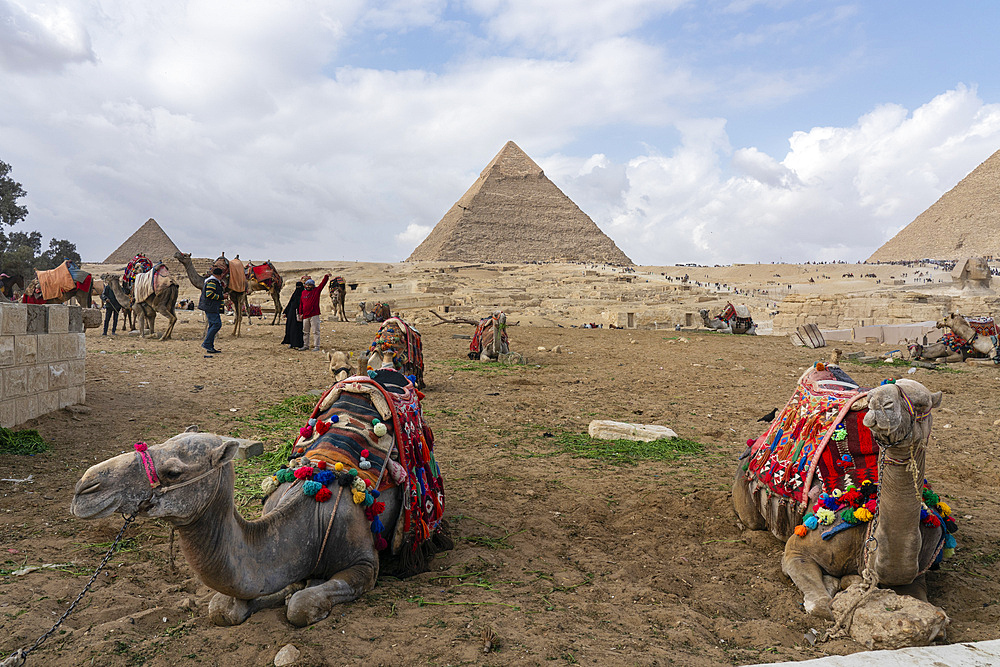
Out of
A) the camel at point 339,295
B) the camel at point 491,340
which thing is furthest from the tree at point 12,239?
the camel at point 491,340

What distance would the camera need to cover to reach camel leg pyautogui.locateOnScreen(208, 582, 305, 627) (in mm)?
2609

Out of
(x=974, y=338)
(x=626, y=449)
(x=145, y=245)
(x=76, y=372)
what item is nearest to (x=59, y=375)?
(x=76, y=372)

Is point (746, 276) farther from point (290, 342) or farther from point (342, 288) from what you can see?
point (290, 342)

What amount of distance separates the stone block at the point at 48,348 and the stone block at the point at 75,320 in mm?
316

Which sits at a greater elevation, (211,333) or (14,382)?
(211,333)

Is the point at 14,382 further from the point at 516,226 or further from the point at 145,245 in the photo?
the point at 516,226

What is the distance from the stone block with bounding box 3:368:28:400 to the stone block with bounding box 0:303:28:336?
38 cm

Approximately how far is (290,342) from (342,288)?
30.2 ft

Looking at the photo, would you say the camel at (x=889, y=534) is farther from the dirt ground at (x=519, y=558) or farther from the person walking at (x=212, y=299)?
the person walking at (x=212, y=299)

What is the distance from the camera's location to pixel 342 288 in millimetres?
23328

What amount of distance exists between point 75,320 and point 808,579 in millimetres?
7844

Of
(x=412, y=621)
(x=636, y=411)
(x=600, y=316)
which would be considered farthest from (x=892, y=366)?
(x=600, y=316)

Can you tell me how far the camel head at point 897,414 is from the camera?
2604mm

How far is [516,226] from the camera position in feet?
489
